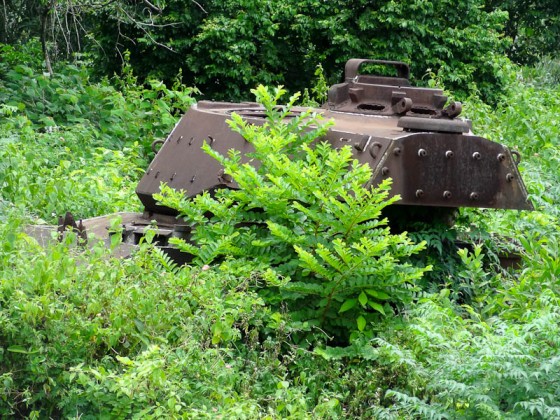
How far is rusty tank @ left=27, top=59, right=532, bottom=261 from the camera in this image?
6.73 meters

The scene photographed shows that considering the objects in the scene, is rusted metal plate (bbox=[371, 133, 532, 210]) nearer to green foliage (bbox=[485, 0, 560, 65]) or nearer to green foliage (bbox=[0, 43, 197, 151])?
green foliage (bbox=[0, 43, 197, 151])

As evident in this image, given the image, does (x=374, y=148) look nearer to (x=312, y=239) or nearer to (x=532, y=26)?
(x=312, y=239)

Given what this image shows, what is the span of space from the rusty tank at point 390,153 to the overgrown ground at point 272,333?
1.12ft

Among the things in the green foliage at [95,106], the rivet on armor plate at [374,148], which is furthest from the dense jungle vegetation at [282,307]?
the green foliage at [95,106]

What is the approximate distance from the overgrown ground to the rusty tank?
0.34 m

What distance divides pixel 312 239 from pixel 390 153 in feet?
2.57

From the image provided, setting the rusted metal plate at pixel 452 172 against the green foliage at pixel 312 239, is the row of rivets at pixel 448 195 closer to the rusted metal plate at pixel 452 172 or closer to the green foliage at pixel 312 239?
the rusted metal plate at pixel 452 172

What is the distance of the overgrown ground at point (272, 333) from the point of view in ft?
16.0

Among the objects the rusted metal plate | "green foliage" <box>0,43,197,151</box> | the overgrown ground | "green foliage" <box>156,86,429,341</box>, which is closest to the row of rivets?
the rusted metal plate

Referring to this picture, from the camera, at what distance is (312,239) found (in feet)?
20.5

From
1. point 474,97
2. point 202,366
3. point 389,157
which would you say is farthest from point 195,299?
point 474,97

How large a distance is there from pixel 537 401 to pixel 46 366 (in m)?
→ 2.13

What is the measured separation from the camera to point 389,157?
663cm

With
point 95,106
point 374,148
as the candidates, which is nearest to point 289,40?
point 95,106
